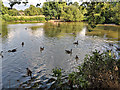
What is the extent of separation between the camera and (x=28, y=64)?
15.5 metres

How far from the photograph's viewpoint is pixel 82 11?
11862 cm

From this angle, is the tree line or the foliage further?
the foliage

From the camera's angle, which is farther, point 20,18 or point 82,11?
point 82,11

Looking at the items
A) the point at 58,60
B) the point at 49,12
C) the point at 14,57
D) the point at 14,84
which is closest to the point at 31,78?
the point at 14,84

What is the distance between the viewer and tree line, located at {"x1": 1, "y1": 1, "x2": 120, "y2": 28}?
8648mm

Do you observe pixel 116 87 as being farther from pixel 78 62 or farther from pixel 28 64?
pixel 28 64

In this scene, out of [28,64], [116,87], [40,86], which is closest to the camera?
[116,87]

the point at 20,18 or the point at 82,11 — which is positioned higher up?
the point at 82,11

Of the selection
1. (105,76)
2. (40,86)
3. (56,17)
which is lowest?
(40,86)

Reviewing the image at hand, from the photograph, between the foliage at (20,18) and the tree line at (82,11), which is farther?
the foliage at (20,18)

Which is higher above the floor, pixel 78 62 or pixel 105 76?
pixel 105 76

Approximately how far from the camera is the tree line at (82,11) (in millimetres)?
8648

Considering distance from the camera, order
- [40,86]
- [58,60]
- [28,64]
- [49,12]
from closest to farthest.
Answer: [40,86]
[28,64]
[58,60]
[49,12]

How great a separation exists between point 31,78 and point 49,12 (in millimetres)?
111433
